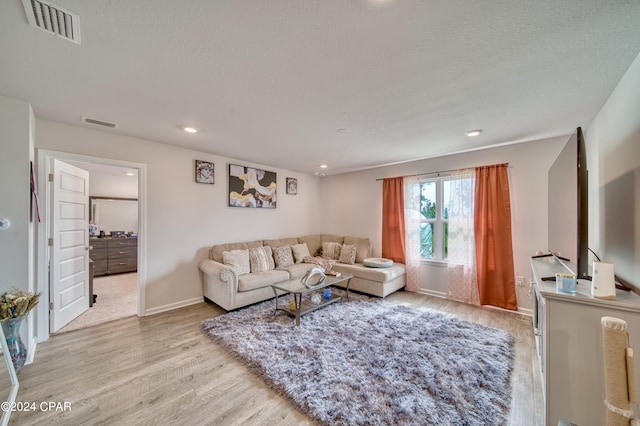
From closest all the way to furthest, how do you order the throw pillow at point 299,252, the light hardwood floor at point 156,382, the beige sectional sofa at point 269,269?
the light hardwood floor at point 156,382 → the beige sectional sofa at point 269,269 → the throw pillow at point 299,252

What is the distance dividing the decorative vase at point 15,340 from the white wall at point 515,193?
15.4 ft

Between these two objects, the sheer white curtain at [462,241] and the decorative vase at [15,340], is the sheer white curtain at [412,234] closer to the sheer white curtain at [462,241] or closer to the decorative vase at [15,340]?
the sheer white curtain at [462,241]

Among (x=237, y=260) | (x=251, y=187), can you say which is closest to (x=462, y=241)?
(x=237, y=260)

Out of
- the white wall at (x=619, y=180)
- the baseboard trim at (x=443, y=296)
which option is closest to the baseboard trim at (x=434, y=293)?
the baseboard trim at (x=443, y=296)

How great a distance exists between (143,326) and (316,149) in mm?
3206

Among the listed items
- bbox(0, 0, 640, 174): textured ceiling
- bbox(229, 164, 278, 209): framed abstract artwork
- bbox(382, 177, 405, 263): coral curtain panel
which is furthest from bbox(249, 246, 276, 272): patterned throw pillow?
bbox(382, 177, 405, 263): coral curtain panel

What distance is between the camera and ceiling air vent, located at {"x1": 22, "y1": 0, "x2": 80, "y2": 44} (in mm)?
1184

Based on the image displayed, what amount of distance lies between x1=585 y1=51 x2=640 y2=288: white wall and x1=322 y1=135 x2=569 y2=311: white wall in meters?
0.98

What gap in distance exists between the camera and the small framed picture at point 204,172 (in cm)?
380

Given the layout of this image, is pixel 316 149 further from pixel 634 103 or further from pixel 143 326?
pixel 143 326

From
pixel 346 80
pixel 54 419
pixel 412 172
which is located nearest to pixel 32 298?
pixel 54 419

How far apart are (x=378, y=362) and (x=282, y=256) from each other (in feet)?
8.42

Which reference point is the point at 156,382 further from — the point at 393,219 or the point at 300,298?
the point at 393,219

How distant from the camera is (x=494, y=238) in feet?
11.6
